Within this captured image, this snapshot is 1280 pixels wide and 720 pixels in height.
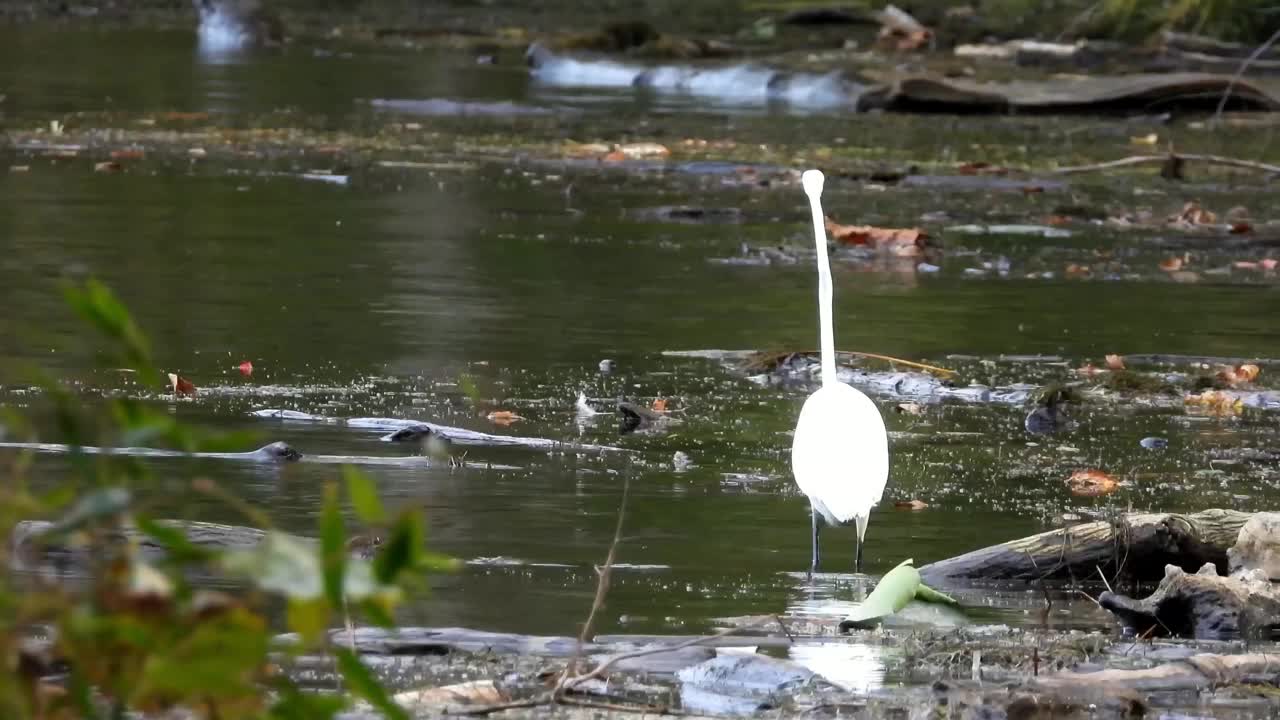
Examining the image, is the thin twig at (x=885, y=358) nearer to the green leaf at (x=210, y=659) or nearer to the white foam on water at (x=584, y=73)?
the green leaf at (x=210, y=659)

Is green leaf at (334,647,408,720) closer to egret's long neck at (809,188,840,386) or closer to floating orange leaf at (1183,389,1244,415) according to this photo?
egret's long neck at (809,188,840,386)

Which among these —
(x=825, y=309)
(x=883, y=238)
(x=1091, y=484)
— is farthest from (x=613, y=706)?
(x=883, y=238)

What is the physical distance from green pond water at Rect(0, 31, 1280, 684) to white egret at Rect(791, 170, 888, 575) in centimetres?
20

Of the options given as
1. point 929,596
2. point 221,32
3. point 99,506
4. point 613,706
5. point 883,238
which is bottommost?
point 221,32

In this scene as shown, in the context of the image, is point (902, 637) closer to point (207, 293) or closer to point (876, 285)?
point (207, 293)

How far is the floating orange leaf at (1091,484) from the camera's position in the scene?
8453 mm

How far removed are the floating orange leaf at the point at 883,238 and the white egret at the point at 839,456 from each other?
7.95 metres

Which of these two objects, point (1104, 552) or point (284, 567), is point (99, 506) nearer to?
point (284, 567)

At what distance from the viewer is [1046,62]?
107ft

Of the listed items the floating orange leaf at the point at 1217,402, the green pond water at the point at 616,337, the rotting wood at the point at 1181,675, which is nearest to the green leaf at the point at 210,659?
the green pond water at the point at 616,337

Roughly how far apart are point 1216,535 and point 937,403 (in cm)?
332

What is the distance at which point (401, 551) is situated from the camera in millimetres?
2775

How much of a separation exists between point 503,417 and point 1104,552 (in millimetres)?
3098

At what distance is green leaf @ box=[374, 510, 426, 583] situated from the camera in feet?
8.84
